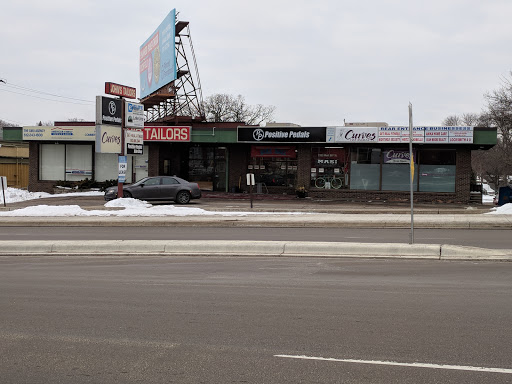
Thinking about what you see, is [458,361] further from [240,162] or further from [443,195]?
[240,162]

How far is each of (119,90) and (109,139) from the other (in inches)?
106

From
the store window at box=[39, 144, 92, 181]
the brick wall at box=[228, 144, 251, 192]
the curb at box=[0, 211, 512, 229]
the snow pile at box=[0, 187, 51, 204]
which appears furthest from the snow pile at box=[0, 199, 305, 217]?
the store window at box=[39, 144, 92, 181]

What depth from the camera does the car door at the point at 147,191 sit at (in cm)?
2741

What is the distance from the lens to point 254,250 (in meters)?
12.8

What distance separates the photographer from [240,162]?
116ft

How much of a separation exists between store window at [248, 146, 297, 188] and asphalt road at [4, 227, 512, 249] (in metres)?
15.9

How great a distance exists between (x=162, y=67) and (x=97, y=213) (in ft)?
71.0

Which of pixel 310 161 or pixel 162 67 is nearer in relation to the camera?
pixel 310 161

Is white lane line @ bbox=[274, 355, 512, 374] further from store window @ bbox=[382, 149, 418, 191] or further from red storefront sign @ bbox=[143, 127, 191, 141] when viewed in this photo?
red storefront sign @ bbox=[143, 127, 191, 141]

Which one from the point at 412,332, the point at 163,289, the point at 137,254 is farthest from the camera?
the point at 137,254

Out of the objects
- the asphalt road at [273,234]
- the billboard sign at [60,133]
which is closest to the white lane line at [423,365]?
the asphalt road at [273,234]

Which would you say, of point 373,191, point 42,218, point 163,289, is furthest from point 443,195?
point 163,289

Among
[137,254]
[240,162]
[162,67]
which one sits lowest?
[137,254]

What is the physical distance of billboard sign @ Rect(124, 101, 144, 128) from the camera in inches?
1037
